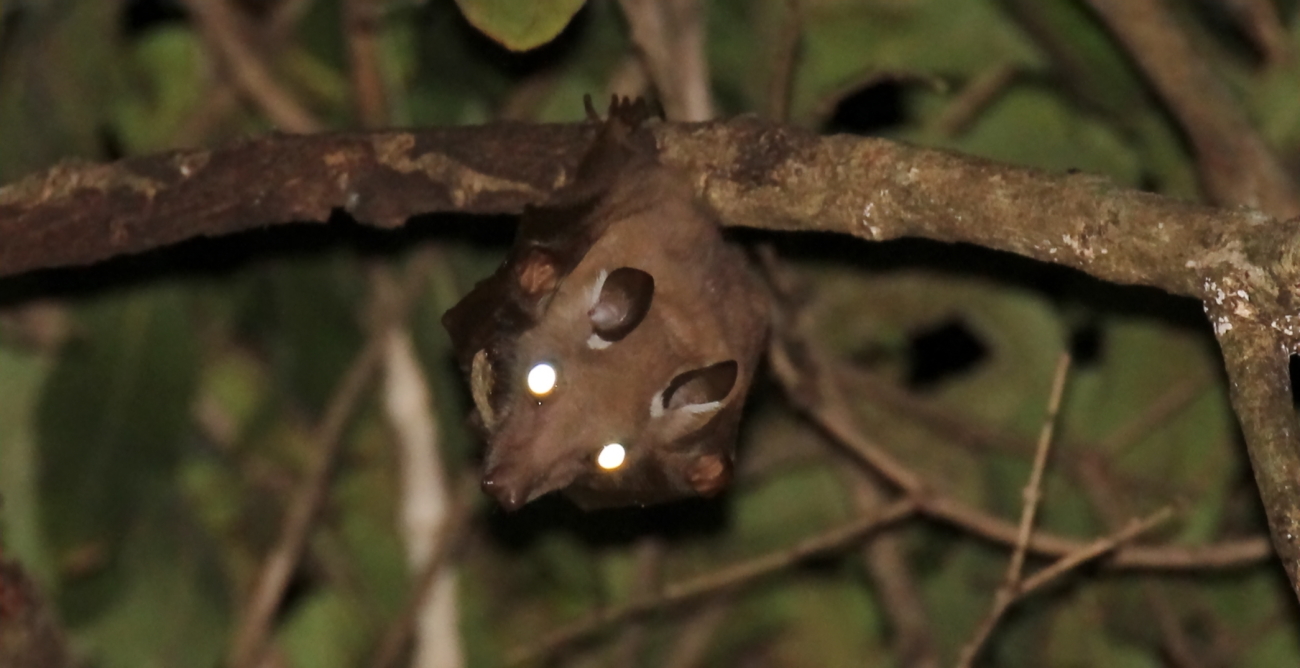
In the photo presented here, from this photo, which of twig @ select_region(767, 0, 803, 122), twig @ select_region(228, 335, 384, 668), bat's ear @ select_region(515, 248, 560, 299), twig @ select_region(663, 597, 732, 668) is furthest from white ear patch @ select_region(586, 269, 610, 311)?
twig @ select_region(663, 597, 732, 668)

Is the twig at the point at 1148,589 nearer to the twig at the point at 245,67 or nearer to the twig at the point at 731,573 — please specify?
the twig at the point at 731,573

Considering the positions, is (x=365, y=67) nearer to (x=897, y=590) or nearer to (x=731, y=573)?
(x=731, y=573)

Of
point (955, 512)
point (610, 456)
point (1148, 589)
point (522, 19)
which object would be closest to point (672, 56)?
point (522, 19)

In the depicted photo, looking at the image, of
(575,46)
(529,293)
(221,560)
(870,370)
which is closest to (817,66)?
(575,46)

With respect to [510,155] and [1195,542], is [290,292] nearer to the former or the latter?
[510,155]

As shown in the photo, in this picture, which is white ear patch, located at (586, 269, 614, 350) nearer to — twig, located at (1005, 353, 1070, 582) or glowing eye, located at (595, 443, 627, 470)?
glowing eye, located at (595, 443, 627, 470)

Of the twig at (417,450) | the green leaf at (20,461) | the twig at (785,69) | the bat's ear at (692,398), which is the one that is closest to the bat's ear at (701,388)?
the bat's ear at (692,398)
